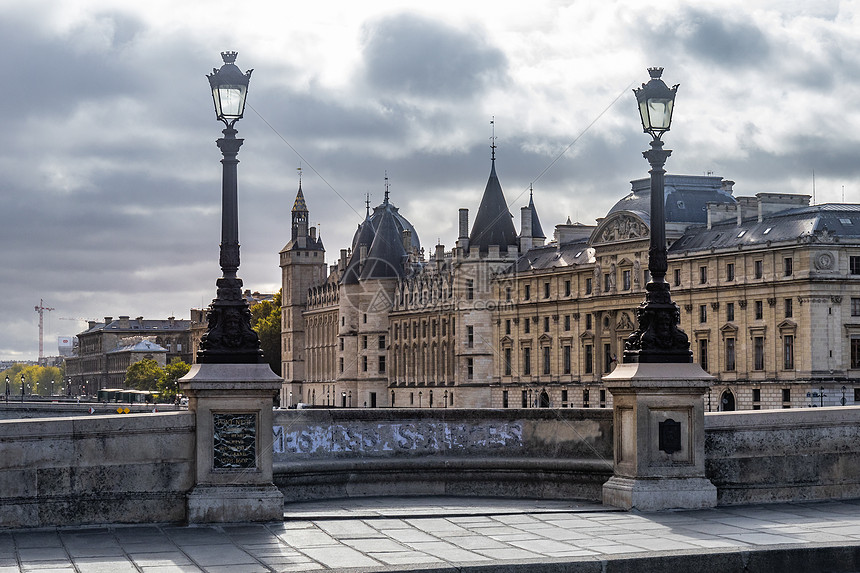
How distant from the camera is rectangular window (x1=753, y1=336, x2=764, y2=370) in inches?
3703

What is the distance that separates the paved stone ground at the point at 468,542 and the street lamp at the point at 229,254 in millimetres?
2035

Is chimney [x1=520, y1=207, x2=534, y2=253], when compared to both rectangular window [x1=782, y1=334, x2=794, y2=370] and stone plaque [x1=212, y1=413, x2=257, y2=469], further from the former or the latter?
stone plaque [x1=212, y1=413, x2=257, y2=469]

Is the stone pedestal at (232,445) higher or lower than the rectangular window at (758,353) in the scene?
lower

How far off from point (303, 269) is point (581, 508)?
176282 millimetres

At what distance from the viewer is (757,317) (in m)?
94.1

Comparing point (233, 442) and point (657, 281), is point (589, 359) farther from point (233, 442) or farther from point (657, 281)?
point (233, 442)

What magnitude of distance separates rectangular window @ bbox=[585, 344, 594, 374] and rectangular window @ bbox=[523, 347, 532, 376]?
9322mm

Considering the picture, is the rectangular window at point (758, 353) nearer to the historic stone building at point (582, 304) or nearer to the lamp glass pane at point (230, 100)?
the historic stone building at point (582, 304)

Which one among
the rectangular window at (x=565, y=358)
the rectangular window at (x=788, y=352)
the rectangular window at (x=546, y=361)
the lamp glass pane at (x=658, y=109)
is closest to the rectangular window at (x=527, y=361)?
the rectangular window at (x=546, y=361)

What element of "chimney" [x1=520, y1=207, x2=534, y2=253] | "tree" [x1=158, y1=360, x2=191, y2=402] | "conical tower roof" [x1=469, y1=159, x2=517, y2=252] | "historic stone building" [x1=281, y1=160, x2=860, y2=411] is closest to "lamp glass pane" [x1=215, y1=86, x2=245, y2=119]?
"historic stone building" [x1=281, y1=160, x2=860, y2=411]

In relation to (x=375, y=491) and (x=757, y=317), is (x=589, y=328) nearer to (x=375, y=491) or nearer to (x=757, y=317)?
(x=757, y=317)

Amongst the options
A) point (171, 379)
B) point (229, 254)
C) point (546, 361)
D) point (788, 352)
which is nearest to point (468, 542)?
point (229, 254)

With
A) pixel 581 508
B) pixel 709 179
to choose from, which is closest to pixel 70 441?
pixel 581 508

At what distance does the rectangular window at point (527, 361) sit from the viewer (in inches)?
4845
